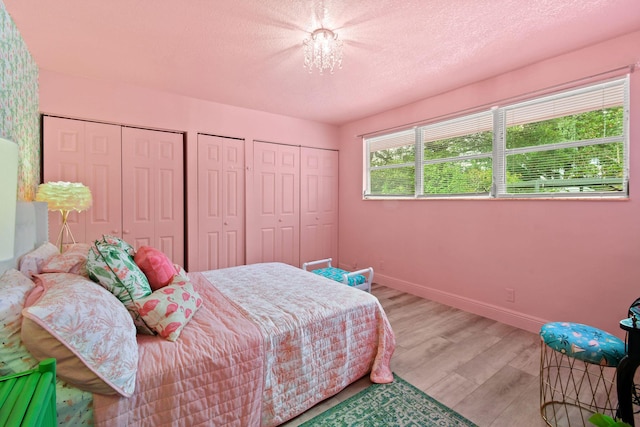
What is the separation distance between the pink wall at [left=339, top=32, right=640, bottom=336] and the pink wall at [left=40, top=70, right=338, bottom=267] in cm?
130

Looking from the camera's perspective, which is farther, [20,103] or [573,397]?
[20,103]

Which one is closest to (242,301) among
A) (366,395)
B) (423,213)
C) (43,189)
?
(366,395)

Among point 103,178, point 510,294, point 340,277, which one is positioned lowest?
point 510,294

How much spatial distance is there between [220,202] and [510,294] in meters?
3.36

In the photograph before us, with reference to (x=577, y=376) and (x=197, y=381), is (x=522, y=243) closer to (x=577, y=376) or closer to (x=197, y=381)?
(x=577, y=376)

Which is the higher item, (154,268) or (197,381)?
(154,268)

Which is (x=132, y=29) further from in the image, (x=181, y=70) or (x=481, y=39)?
(x=481, y=39)

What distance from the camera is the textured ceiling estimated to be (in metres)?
1.82

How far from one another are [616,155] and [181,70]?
3.74 metres

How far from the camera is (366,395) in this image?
5.71 ft

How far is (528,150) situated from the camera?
2668mm

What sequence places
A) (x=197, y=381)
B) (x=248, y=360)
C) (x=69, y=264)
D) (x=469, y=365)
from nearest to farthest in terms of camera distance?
1. (x=197, y=381)
2. (x=248, y=360)
3. (x=69, y=264)
4. (x=469, y=365)

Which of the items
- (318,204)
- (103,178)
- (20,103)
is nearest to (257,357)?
(20,103)

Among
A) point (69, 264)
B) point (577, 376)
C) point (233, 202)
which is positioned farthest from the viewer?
point (233, 202)
